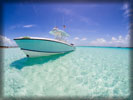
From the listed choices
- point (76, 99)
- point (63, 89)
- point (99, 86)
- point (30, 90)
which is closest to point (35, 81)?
point (30, 90)

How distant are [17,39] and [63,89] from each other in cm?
430

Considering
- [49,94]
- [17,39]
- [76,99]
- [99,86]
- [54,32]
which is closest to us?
[76,99]

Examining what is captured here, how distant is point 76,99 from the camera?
5.57 feet

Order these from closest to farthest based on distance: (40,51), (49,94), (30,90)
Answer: (49,94), (30,90), (40,51)

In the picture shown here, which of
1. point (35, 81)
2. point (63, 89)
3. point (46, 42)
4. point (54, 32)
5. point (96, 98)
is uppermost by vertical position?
point (54, 32)

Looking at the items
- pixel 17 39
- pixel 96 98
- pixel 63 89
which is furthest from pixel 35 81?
pixel 17 39

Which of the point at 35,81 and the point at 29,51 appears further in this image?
the point at 29,51

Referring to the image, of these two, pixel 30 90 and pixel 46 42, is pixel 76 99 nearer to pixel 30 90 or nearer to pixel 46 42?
pixel 30 90

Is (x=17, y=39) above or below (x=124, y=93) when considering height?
above

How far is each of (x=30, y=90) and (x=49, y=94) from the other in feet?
2.01

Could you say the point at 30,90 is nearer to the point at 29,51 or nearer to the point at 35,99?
the point at 35,99

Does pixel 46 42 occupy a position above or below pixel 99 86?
above

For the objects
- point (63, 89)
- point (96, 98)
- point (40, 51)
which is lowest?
point (96, 98)

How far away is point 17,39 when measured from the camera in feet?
14.3
